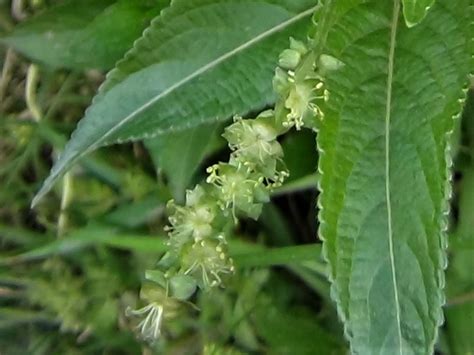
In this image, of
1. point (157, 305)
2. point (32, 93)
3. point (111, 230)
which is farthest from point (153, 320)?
point (32, 93)

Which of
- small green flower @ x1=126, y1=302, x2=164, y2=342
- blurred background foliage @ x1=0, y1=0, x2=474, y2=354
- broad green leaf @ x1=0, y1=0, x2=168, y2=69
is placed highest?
small green flower @ x1=126, y1=302, x2=164, y2=342

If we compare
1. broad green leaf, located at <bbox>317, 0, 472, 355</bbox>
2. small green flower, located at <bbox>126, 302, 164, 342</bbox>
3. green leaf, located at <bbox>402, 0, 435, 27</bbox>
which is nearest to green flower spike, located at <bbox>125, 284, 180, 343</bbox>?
small green flower, located at <bbox>126, 302, 164, 342</bbox>

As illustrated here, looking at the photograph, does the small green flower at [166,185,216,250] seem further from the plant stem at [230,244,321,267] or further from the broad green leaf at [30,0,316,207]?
the plant stem at [230,244,321,267]

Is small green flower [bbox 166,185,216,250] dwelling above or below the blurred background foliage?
above

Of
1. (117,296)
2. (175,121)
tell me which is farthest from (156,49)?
(117,296)

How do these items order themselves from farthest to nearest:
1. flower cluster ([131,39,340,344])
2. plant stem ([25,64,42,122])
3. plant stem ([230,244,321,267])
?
plant stem ([25,64,42,122]) < plant stem ([230,244,321,267]) < flower cluster ([131,39,340,344])

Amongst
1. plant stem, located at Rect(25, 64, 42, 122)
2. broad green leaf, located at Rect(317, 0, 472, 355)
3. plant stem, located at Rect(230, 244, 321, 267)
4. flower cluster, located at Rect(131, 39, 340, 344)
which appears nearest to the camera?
flower cluster, located at Rect(131, 39, 340, 344)

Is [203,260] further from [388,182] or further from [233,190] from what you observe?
[388,182]

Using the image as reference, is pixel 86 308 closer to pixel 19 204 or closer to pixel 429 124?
pixel 19 204
